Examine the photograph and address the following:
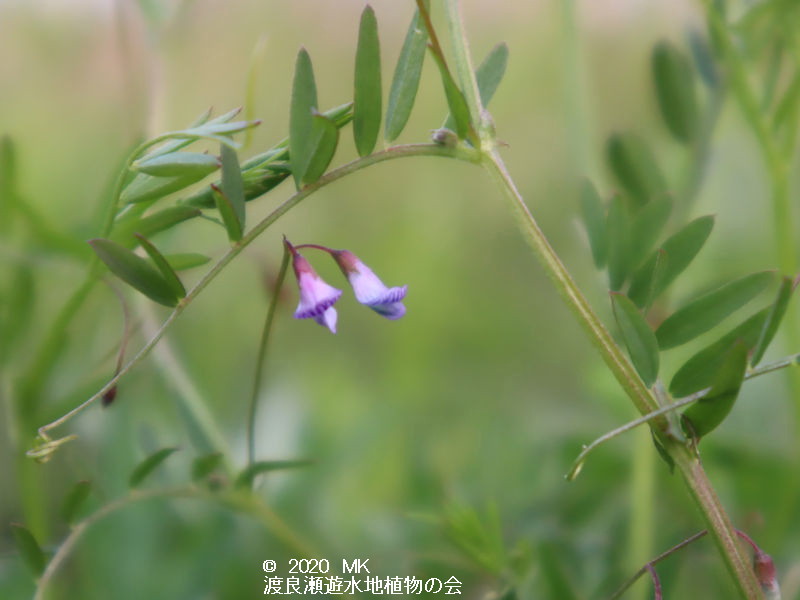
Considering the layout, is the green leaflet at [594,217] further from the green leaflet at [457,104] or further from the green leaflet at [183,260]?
the green leaflet at [183,260]

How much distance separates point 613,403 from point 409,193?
2.61ft

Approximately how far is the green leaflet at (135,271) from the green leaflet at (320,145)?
11 cm

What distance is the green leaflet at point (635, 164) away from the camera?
0.88 m

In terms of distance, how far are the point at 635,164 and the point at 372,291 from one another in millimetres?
455

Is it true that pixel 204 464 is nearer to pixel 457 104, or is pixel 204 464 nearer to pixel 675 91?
pixel 457 104

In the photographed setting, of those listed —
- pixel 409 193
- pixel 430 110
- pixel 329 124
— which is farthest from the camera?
pixel 430 110

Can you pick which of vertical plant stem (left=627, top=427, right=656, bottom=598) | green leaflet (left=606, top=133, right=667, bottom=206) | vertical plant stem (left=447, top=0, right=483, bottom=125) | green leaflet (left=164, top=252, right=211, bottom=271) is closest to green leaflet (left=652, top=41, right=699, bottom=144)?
green leaflet (left=606, top=133, right=667, bottom=206)

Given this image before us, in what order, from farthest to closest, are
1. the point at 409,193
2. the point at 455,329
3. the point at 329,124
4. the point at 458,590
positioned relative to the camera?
1. the point at 409,193
2. the point at 455,329
3. the point at 458,590
4. the point at 329,124

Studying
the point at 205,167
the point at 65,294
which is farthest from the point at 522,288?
the point at 205,167

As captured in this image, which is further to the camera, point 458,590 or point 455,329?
point 455,329

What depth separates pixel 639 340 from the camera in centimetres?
50

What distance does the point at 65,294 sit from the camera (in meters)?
1.27

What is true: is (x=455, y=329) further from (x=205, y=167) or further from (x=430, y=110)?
(x=205, y=167)

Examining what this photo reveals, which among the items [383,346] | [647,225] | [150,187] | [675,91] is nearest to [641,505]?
[647,225]
